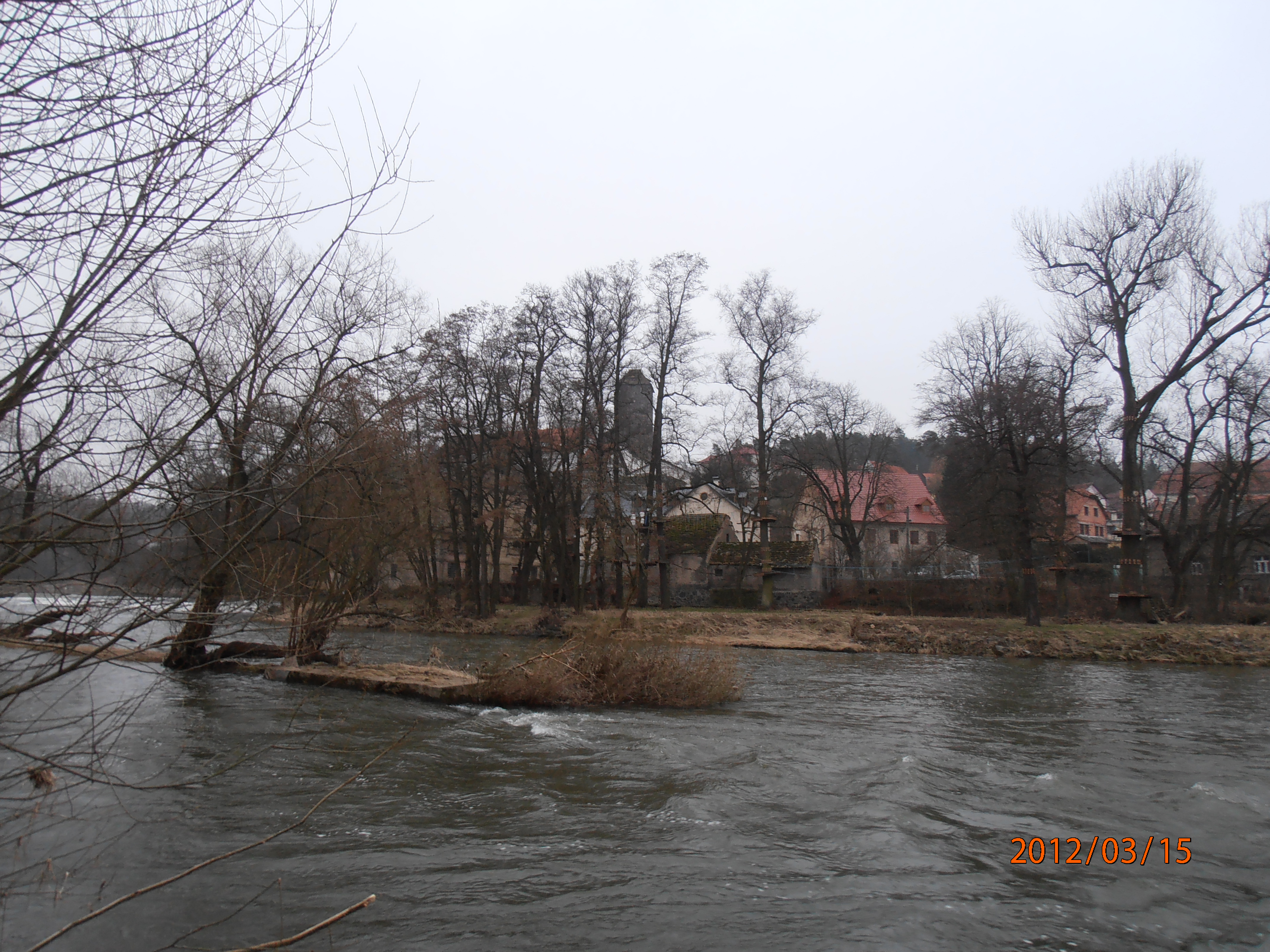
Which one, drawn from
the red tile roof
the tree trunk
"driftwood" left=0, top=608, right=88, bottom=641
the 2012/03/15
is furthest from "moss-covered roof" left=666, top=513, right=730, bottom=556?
"driftwood" left=0, top=608, right=88, bottom=641

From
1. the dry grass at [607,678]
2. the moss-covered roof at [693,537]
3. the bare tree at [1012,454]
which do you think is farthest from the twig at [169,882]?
the moss-covered roof at [693,537]

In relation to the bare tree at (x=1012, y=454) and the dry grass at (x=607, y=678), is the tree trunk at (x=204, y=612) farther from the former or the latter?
the bare tree at (x=1012, y=454)

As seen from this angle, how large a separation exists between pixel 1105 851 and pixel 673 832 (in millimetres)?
3495

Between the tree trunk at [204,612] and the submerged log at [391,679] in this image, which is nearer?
the tree trunk at [204,612]

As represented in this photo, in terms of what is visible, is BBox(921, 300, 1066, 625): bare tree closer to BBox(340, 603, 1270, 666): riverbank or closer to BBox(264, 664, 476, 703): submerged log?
BBox(340, 603, 1270, 666): riverbank

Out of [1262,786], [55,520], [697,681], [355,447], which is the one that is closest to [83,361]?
[55,520]

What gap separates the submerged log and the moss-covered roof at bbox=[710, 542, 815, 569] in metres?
26.9

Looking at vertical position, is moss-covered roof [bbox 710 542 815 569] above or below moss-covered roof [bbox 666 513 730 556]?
below

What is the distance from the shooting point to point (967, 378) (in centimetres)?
3662

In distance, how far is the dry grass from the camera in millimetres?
13266

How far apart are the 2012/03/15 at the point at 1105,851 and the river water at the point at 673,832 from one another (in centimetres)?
4

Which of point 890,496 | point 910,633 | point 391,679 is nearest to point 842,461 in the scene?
point 890,496

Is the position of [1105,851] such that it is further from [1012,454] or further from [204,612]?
[1012,454]

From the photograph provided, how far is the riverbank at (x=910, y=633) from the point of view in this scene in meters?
20.8
